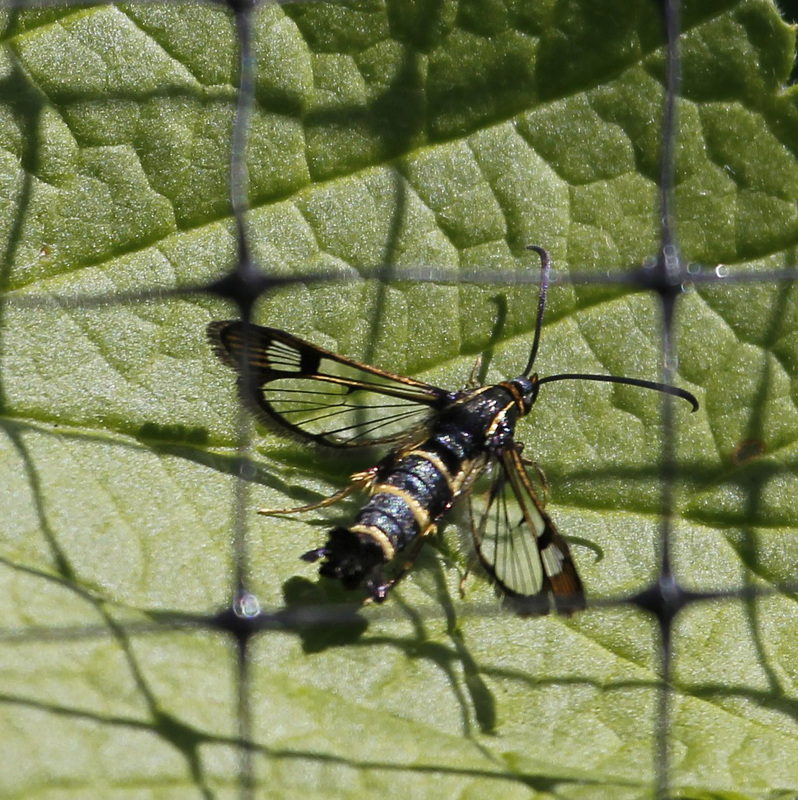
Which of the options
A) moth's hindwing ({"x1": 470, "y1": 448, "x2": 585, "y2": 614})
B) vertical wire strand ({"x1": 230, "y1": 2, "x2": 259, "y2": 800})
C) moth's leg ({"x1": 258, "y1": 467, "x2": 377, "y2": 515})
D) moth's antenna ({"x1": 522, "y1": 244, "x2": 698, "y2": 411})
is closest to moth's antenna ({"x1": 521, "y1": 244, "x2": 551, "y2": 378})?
moth's antenna ({"x1": 522, "y1": 244, "x2": 698, "y2": 411})

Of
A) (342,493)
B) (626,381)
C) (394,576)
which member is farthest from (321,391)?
(626,381)

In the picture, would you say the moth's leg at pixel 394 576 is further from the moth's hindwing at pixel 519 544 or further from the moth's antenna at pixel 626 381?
the moth's antenna at pixel 626 381

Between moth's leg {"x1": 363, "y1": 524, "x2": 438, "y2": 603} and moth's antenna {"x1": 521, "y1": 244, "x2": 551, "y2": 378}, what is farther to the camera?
moth's antenna {"x1": 521, "y1": 244, "x2": 551, "y2": 378}

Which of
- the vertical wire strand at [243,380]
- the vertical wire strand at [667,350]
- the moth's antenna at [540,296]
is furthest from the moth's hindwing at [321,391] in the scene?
the vertical wire strand at [667,350]

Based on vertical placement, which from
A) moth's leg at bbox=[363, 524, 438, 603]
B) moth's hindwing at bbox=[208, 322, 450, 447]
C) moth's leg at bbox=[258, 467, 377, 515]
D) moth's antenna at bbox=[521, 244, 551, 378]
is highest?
moth's antenna at bbox=[521, 244, 551, 378]

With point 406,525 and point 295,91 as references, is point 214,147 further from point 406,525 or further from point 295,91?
point 406,525

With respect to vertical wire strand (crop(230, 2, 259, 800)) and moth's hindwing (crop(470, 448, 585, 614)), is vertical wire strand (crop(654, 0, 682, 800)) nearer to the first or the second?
moth's hindwing (crop(470, 448, 585, 614))

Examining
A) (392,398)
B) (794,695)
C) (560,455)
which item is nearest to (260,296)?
(392,398)

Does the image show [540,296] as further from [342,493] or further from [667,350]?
[342,493]
